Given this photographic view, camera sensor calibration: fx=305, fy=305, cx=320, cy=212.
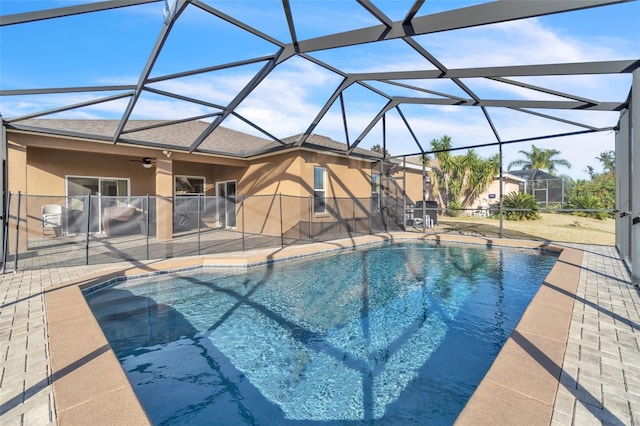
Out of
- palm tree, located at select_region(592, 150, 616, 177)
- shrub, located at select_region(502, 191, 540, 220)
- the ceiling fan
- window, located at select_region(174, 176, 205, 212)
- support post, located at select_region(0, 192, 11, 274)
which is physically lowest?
support post, located at select_region(0, 192, 11, 274)

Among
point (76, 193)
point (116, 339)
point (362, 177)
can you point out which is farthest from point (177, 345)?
point (362, 177)

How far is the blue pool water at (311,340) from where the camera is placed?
264cm

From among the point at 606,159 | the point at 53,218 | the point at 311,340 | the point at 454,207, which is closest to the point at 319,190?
the point at 53,218

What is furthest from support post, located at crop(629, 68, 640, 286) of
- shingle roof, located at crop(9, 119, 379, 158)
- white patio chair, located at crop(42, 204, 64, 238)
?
white patio chair, located at crop(42, 204, 64, 238)

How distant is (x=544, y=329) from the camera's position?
3176mm

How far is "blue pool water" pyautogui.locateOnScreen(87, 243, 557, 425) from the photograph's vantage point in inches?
104

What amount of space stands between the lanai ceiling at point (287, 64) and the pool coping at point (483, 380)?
3711 millimetres

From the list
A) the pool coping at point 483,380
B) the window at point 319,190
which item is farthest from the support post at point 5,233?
the window at point 319,190

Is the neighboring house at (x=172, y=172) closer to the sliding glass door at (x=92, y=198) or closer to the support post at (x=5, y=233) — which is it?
the sliding glass door at (x=92, y=198)

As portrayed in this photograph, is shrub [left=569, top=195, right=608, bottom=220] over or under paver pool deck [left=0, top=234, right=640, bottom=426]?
over

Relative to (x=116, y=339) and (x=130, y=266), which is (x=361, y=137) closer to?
(x=130, y=266)

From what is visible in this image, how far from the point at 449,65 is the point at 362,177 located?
779 centimetres

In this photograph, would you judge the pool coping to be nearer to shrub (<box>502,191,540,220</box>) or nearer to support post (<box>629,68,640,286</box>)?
support post (<box>629,68,640,286</box>)

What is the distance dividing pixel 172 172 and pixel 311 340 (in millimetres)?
10456
